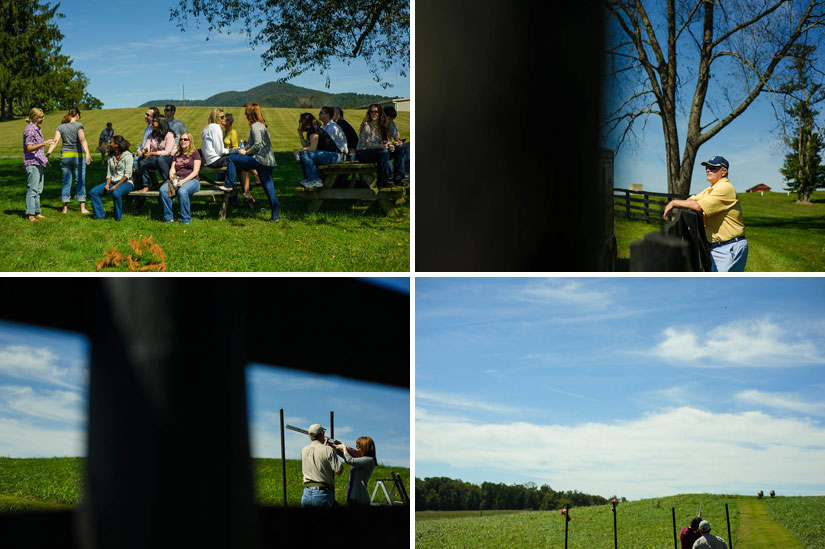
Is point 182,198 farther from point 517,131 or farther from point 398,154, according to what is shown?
point 517,131

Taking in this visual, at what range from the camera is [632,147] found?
146 inches

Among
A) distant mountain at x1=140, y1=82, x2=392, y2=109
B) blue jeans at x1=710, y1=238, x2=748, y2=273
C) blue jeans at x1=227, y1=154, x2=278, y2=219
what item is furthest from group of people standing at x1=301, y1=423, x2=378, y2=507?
blue jeans at x1=710, y1=238, x2=748, y2=273

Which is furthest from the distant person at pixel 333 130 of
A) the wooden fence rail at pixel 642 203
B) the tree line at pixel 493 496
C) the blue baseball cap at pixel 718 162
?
the blue baseball cap at pixel 718 162

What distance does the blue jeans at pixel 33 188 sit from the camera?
3.63 m

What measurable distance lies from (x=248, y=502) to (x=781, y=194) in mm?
3104

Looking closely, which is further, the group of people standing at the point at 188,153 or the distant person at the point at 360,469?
the group of people standing at the point at 188,153

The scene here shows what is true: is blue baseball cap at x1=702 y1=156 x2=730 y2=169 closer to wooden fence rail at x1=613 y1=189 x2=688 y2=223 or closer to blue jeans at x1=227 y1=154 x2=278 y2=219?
wooden fence rail at x1=613 y1=189 x2=688 y2=223

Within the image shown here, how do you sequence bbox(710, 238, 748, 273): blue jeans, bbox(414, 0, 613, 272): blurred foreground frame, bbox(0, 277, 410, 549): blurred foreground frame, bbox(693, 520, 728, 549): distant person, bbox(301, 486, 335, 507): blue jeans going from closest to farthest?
bbox(414, 0, 613, 272): blurred foreground frame, bbox(0, 277, 410, 549): blurred foreground frame, bbox(693, 520, 728, 549): distant person, bbox(301, 486, 335, 507): blue jeans, bbox(710, 238, 748, 273): blue jeans

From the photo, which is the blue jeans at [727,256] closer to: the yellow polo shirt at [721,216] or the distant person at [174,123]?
the yellow polo shirt at [721,216]

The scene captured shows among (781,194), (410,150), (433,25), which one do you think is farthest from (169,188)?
(781,194)

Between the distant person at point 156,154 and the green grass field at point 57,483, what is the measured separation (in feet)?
4.64

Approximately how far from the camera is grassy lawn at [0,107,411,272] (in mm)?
3525

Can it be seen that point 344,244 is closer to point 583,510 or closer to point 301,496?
point 301,496

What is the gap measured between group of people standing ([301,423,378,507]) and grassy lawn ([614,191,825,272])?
1.79 metres
